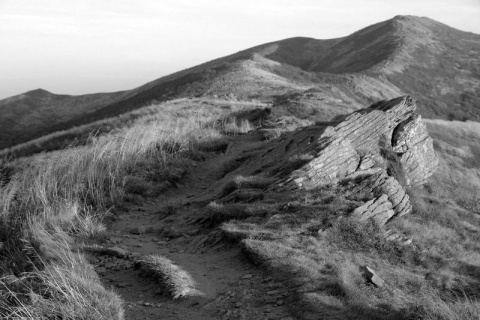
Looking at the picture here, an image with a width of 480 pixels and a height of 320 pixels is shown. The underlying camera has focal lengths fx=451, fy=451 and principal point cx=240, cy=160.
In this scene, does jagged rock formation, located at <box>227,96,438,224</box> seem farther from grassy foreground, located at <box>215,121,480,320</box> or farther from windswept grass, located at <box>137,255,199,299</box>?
windswept grass, located at <box>137,255,199,299</box>

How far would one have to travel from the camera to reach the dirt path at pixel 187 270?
237 inches

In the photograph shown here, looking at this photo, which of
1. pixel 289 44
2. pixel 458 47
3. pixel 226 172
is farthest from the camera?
pixel 289 44

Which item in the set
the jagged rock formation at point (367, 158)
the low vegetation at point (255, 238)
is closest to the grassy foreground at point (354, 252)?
the low vegetation at point (255, 238)

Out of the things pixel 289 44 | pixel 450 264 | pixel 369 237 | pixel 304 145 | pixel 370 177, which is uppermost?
pixel 289 44

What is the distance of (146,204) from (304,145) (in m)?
4.36

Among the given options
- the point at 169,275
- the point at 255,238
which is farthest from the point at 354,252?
the point at 169,275

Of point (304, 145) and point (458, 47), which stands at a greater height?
point (458, 47)

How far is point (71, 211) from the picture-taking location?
9.22 meters

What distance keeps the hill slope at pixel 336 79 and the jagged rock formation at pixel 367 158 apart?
1001 centimetres

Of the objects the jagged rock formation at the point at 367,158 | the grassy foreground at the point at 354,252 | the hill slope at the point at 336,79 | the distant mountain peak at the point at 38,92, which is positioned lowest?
the grassy foreground at the point at 354,252

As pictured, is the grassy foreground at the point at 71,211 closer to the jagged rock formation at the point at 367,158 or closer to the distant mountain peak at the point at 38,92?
the jagged rock formation at the point at 367,158

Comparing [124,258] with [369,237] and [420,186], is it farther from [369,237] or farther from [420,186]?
[420,186]

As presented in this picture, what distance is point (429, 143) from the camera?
14961 millimetres

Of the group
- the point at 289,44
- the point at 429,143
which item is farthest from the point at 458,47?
the point at 429,143
